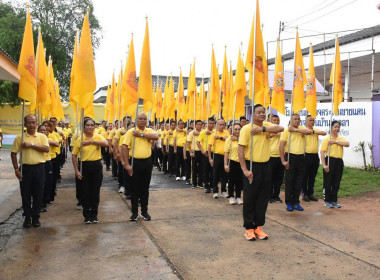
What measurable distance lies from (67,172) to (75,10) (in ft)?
64.9

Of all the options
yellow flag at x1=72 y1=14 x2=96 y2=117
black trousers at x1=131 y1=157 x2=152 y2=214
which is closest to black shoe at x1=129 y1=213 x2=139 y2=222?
black trousers at x1=131 y1=157 x2=152 y2=214

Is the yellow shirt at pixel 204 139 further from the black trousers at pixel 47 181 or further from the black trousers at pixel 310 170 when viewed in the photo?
the black trousers at pixel 47 181

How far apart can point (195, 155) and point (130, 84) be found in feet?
12.6

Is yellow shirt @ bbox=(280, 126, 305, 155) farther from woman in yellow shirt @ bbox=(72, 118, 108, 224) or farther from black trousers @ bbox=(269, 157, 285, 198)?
woman in yellow shirt @ bbox=(72, 118, 108, 224)

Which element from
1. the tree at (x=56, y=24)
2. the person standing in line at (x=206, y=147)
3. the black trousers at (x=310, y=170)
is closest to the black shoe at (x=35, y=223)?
the person standing in line at (x=206, y=147)

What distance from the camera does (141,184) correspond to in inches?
243

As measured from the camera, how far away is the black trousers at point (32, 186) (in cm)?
576

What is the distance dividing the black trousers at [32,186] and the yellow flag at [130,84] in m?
1.85

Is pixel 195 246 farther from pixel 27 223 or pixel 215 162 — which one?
pixel 215 162

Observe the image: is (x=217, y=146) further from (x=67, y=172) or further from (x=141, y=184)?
(x=67, y=172)

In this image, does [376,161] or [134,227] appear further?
[376,161]

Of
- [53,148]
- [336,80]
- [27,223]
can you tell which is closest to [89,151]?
[27,223]

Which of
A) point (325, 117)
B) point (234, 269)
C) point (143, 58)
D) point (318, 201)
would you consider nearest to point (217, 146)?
point (318, 201)

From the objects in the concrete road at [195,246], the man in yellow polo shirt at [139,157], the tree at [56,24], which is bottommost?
the concrete road at [195,246]
